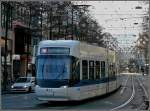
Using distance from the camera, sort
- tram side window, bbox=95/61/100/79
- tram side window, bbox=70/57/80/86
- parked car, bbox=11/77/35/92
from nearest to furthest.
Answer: tram side window, bbox=70/57/80/86 → tram side window, bbox=95/61/100/79 → parked car, bbox=11/77/35/92

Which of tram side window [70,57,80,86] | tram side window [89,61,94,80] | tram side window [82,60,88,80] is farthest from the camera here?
tram side window [89,61,94,80]

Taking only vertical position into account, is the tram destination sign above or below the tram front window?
above

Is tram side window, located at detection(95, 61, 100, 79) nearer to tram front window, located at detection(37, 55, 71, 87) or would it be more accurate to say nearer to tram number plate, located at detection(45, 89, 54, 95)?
tram front window, located at detection(37, 55, 71, 87)

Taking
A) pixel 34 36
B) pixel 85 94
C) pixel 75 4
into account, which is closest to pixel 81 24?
pixel 75 4

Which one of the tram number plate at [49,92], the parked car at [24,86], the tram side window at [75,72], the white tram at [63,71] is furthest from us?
the parked car at [24,86]

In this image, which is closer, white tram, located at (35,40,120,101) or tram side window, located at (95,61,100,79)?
white tram, located at (35,40,120,101)

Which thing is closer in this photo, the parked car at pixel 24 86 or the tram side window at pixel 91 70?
the tram side window at pixel 91 70

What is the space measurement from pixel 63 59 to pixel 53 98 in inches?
78.6

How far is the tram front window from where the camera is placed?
25.3 m

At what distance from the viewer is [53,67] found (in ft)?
83.9

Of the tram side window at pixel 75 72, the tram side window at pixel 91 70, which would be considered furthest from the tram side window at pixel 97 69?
the tram side window at pixel 75 72

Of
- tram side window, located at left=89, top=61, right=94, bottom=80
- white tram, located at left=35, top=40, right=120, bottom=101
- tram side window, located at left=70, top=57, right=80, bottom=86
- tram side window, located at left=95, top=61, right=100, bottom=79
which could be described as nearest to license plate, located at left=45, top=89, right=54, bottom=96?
white tram, located at left=35, top=40, right=120, bottom=101

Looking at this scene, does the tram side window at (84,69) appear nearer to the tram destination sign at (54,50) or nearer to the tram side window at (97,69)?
the tram destination sign at (54,50)

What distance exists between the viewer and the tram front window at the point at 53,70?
A: 2534 centimetres
